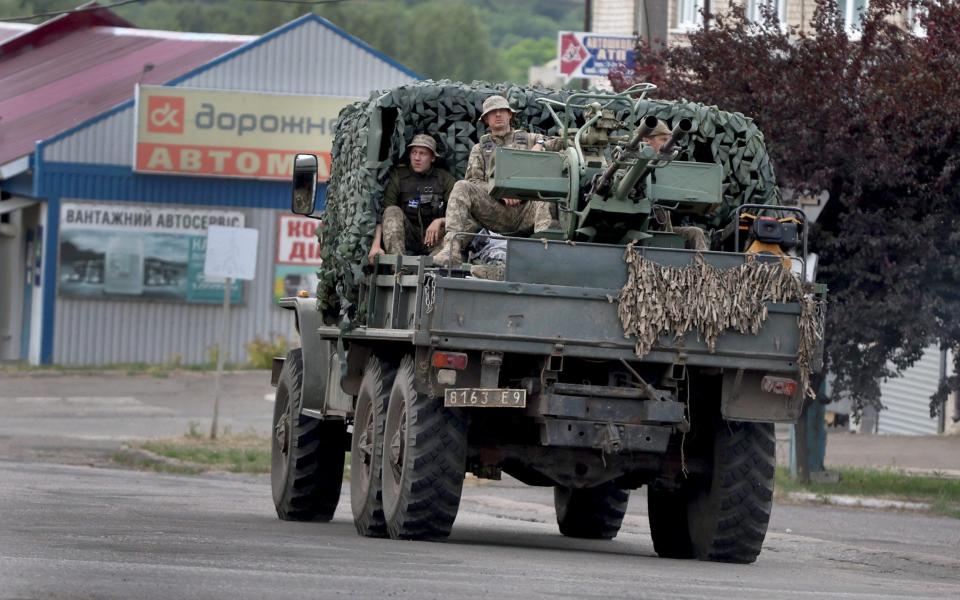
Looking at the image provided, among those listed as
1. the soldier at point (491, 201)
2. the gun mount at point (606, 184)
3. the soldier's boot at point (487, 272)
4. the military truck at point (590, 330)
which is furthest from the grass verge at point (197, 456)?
the soldier's boot at point (487, 272)

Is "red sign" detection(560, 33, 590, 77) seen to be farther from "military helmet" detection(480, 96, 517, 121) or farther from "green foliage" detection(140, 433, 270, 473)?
"military helmet" detection(480, 96, 517, 121)

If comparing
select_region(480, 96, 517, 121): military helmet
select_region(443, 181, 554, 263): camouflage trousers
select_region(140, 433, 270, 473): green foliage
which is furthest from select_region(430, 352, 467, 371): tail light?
select_region(140, 433, 270, 473): green foliage

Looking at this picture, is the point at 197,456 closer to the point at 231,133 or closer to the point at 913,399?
the point at 231,133

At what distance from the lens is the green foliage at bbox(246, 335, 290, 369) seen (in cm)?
3425

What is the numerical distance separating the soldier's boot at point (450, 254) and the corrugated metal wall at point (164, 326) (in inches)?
927

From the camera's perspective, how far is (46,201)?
34531 mm

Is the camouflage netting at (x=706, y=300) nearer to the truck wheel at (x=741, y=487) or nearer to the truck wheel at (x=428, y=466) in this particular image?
the truck wheel at (x=741, y=487)

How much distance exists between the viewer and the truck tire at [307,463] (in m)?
14.2

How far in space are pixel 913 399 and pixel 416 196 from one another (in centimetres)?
2090

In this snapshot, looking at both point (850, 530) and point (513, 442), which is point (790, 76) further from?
point (513, 442)

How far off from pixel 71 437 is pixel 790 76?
34.6 feet

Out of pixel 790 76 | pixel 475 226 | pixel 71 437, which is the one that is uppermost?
pixel 790 76

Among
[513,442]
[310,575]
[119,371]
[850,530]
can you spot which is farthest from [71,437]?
[310,575]

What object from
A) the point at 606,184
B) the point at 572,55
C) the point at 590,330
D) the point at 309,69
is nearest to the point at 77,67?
the point at 309,69
